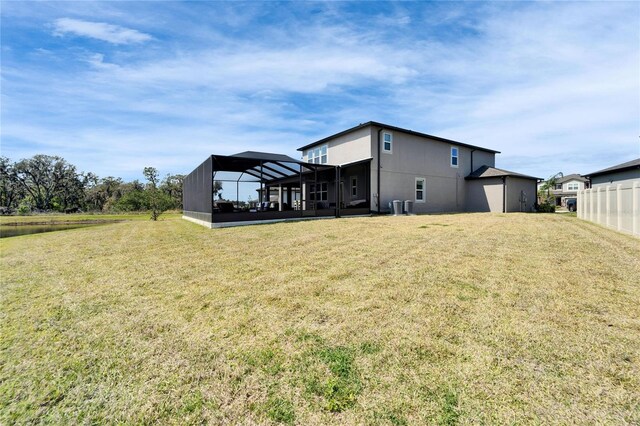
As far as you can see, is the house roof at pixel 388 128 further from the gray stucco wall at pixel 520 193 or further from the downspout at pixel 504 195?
the downspout at pixel 504 195

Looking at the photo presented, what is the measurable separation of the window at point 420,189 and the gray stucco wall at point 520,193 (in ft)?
19.0

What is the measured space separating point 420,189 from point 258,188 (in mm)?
10593

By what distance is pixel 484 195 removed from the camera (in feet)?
65.7

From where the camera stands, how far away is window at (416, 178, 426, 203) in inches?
722

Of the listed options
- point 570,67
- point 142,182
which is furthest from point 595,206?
point 142,182

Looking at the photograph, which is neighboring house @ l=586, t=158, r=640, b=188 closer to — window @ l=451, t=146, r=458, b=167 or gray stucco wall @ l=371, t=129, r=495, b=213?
gray stucco wall @ l=371, t=129, r=495, b=213

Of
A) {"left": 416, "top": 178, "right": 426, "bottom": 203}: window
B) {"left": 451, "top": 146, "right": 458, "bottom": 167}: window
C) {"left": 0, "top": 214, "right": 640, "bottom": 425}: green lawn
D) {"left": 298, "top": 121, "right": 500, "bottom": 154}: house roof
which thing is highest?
{"left": 298, "top": 121, "right": 500, "bottom": 154}: house roof

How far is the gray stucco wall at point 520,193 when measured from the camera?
19031 millimetres

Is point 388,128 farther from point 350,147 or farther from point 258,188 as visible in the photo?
point 258,188

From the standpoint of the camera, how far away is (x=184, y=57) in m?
10.1

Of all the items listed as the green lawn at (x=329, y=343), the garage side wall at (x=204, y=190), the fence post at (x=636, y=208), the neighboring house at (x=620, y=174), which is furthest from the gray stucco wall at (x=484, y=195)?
the garage side wall at (x=204, y=190)

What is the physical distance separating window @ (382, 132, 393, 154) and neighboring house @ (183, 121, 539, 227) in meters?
0.06

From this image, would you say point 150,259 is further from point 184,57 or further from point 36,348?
point 184,57

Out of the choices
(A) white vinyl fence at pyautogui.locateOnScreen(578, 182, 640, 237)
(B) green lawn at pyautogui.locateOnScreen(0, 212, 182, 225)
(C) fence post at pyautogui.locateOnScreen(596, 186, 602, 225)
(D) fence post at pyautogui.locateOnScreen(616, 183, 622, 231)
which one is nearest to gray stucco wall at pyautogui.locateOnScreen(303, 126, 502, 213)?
(A) white vinyl fence at pyautogui.locateOnScreen(578, 182, 640, 237)
